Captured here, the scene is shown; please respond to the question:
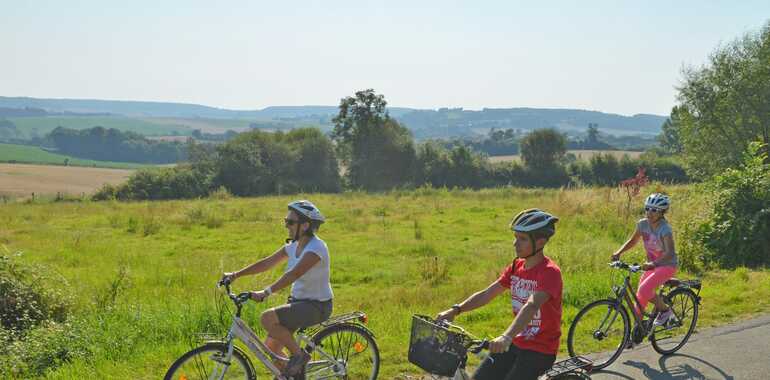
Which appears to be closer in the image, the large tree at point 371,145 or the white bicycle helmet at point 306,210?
the white bicycle helmet at point 306,210

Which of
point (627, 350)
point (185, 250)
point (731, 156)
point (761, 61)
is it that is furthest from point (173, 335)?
point (761, 61)

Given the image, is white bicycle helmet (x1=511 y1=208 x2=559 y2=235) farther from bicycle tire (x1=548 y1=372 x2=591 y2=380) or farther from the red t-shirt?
bicycle tire (x1=548 y1=372 x2=591 y2=380)

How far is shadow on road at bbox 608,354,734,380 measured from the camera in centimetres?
666

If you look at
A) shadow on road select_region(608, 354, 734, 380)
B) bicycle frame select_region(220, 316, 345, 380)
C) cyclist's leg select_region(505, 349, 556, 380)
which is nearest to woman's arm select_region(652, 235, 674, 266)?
shadow on road select_region(608, 354, 734, 380)

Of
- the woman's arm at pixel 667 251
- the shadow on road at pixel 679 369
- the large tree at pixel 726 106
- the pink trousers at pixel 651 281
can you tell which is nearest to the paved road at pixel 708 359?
the shadow on road at pixel 679 369

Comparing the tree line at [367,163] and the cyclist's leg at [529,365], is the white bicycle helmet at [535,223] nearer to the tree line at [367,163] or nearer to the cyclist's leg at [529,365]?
the cyclist's leg at [529,365]

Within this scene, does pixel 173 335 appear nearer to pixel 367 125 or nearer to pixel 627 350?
pixel 627 350

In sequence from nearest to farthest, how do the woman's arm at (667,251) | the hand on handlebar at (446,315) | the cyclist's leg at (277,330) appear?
the hand on handlebar at (446,315)
the cyclist's leg at (277,330)
the woman's arm at (667,251)

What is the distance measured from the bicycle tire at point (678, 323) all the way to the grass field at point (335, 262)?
1.08 m

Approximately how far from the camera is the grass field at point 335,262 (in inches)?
313

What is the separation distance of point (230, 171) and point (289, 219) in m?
51.3

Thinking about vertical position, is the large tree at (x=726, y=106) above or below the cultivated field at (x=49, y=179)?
above

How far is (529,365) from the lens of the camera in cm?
411

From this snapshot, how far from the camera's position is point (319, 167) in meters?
63.2
